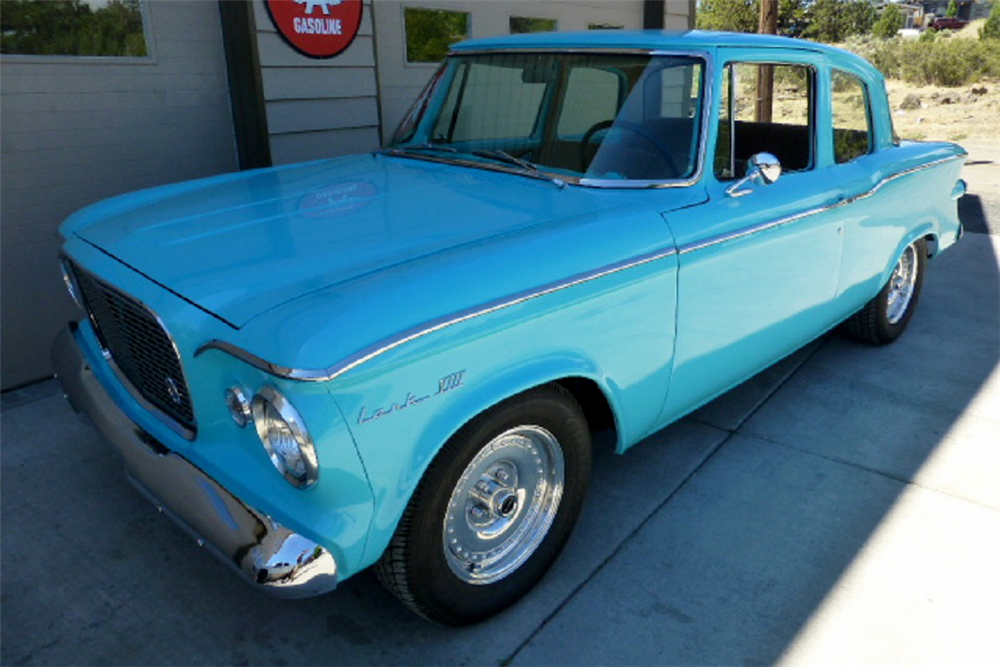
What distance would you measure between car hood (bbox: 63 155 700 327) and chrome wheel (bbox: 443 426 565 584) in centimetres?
68

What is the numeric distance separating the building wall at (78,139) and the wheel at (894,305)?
4283 millimetres

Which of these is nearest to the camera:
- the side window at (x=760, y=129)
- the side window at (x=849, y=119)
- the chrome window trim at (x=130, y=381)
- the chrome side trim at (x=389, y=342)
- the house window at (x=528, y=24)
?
the chrome side trim at (x=389, y=342)

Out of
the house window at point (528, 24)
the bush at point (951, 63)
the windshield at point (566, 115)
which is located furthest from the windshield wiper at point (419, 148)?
the bush at point (951, 63)

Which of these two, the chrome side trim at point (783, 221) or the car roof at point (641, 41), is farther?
the car roof at point (641, 41)

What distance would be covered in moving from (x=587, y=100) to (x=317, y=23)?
295 cm

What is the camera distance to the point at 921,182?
4.44m

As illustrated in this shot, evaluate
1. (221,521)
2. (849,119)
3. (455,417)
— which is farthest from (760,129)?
(221,521)

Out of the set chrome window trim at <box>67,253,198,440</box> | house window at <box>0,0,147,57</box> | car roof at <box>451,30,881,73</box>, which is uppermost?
house window at <box>0,0,147,57</box>

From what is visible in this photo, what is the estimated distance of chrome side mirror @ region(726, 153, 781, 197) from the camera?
3016 millimetres

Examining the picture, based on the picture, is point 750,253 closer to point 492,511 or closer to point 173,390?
point 492,511

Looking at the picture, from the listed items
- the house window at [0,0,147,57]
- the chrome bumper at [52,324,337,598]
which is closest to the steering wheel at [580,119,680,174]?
the chrome bumper at [52,324,337,598]

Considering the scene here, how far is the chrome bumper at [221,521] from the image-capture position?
195 cm

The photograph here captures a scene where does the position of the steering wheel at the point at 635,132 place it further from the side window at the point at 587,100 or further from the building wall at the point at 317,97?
the building wall at the point at 317,97

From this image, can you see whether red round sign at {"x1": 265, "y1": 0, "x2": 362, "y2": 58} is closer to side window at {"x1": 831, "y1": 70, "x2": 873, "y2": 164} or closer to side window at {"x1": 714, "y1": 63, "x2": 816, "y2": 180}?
side window at {"x1": 714, "y1": 63, "x2": 816, "y2": 180}
